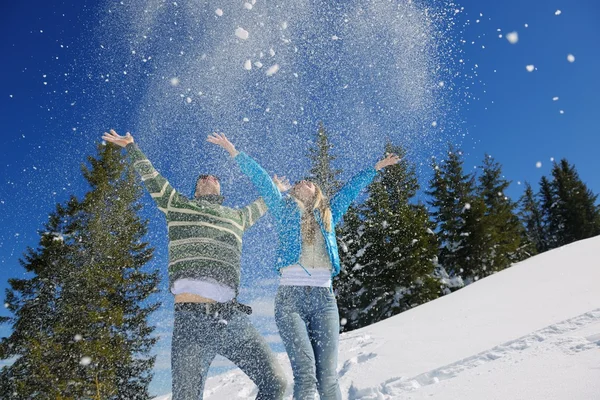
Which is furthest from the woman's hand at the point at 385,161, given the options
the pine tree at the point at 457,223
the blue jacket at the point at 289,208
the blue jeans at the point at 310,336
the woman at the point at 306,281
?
the pine tree at the point at 457,223

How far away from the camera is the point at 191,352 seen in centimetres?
286

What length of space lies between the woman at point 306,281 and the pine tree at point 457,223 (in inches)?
1007

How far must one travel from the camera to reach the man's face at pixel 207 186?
3.56 meters

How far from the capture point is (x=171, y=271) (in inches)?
124

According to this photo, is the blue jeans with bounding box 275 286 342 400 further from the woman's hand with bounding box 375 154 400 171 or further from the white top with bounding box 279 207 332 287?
the woman's hand with bounding box 375 154 400 171

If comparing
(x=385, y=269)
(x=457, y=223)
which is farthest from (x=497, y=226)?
(x=385, y=269)

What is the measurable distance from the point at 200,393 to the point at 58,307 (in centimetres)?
1752

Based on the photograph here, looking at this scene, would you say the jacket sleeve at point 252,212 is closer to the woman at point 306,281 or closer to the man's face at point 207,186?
the woman at point 306,281

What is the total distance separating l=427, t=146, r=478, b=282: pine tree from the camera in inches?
1094

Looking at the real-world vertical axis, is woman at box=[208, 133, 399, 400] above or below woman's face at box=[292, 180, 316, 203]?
below

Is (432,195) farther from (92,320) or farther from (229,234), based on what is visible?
(229,234)

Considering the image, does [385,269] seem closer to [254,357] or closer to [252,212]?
[252,212]

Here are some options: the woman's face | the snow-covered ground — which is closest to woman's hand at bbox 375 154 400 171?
the woman's face

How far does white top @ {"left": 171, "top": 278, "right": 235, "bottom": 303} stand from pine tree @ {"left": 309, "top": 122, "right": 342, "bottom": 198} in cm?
2131
